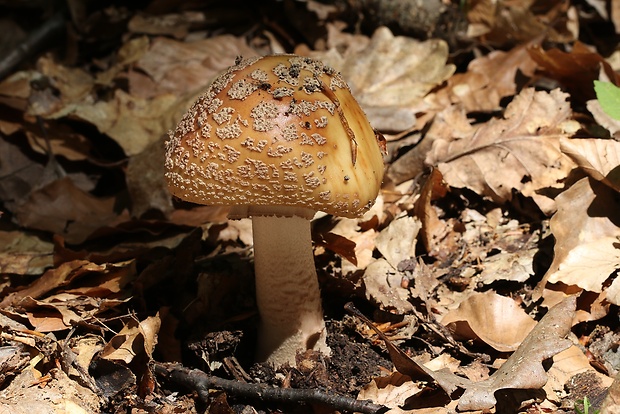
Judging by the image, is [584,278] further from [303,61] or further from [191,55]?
[191,55]

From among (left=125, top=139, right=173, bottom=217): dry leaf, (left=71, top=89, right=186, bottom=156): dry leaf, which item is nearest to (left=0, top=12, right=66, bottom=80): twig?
(left=71, top=89, right=186, bottom=156): dry leaf

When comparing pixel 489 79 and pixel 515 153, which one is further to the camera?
pixel 489 79

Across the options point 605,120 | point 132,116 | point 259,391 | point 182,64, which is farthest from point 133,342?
point 182,64

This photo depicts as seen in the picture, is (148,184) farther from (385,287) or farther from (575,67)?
(575,67)

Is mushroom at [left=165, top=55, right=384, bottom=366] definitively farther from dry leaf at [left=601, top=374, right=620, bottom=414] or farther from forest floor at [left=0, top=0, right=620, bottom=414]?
dry leaf at [left=601, top=374, right=620, bottom=414]

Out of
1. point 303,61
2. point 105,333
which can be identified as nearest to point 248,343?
point 105,333

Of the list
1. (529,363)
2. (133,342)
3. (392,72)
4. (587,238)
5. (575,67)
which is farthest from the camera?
(392,72)
